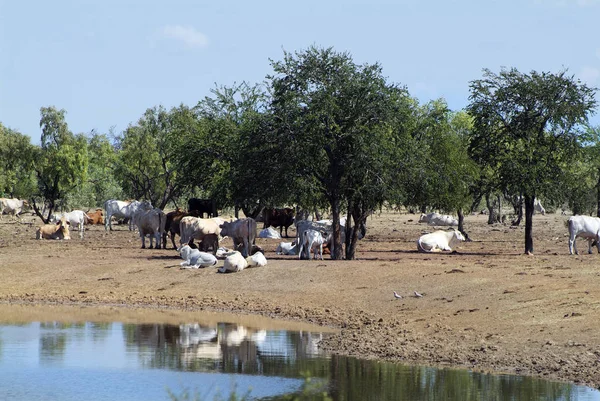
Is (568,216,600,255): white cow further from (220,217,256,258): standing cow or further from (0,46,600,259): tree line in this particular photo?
(220,217,256,258): standing cow

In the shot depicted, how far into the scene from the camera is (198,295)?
25.5 m

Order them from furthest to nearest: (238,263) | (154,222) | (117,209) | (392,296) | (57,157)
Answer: (57,157) → (117,209) → (154,222) → (238,263) → (392,296)

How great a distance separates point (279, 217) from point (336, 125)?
1862cm

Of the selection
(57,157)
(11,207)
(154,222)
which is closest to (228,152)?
(154,222)

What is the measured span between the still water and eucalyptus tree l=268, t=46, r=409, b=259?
10.2 m

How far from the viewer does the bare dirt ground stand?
56.8ft

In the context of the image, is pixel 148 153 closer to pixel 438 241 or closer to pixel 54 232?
pixel 54 232

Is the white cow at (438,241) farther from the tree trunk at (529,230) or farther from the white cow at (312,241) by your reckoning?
the white cow at (312,241)

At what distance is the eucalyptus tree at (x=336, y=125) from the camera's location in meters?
30.3

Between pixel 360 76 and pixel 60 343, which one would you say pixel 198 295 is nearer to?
pixel 60 343

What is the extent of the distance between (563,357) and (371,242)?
28.0 m

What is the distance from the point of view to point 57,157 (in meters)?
55.0

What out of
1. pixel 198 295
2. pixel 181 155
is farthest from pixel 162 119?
pixel 198 295

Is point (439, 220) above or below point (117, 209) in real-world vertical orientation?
below
